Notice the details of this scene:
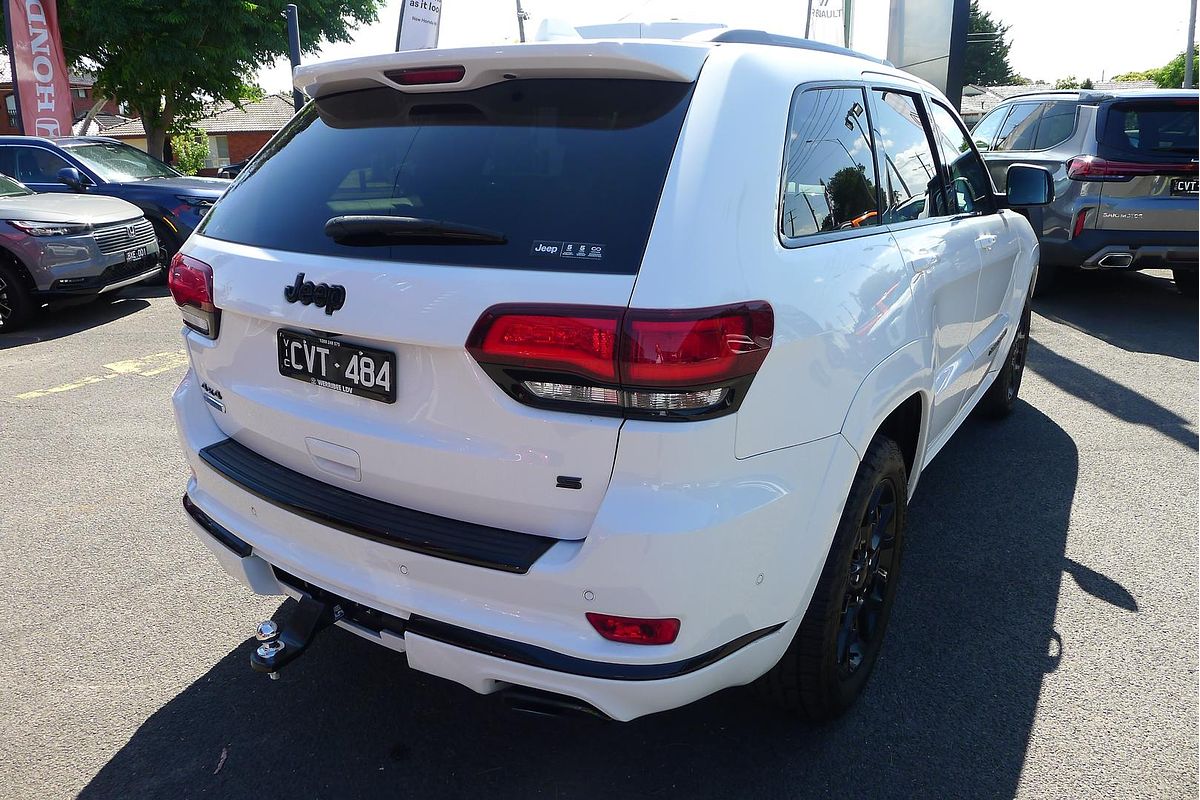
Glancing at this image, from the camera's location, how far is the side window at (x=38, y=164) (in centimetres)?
1029

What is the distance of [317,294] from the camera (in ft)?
6.75

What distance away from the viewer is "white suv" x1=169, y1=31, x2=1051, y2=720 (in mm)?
1790

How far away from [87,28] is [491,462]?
2584cm

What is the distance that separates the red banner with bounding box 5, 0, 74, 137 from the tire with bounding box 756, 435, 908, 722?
16.6 m

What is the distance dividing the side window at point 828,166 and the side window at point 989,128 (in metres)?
8.06

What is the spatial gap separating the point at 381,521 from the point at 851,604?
134 cm

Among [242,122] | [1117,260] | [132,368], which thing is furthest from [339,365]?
[242,122]

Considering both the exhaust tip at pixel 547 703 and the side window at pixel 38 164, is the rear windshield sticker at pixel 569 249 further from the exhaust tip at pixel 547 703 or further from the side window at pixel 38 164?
the side window at pixel 38 164

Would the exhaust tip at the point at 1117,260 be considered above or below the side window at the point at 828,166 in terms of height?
below

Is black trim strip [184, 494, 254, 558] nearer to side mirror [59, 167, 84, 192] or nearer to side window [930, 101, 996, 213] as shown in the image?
side window [930, 101, 996, 213]

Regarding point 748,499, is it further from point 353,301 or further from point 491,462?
point 353,301

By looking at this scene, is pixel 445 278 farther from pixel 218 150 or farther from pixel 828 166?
pixel 218 150

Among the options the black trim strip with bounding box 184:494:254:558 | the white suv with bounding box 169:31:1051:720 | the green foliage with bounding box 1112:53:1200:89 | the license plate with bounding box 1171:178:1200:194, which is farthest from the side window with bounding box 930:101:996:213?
the green foliage with bounding box 1112:53:1200:89

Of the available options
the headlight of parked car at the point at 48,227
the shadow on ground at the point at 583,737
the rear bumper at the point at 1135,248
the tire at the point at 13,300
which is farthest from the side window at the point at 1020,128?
the tire at the point at 13,300
